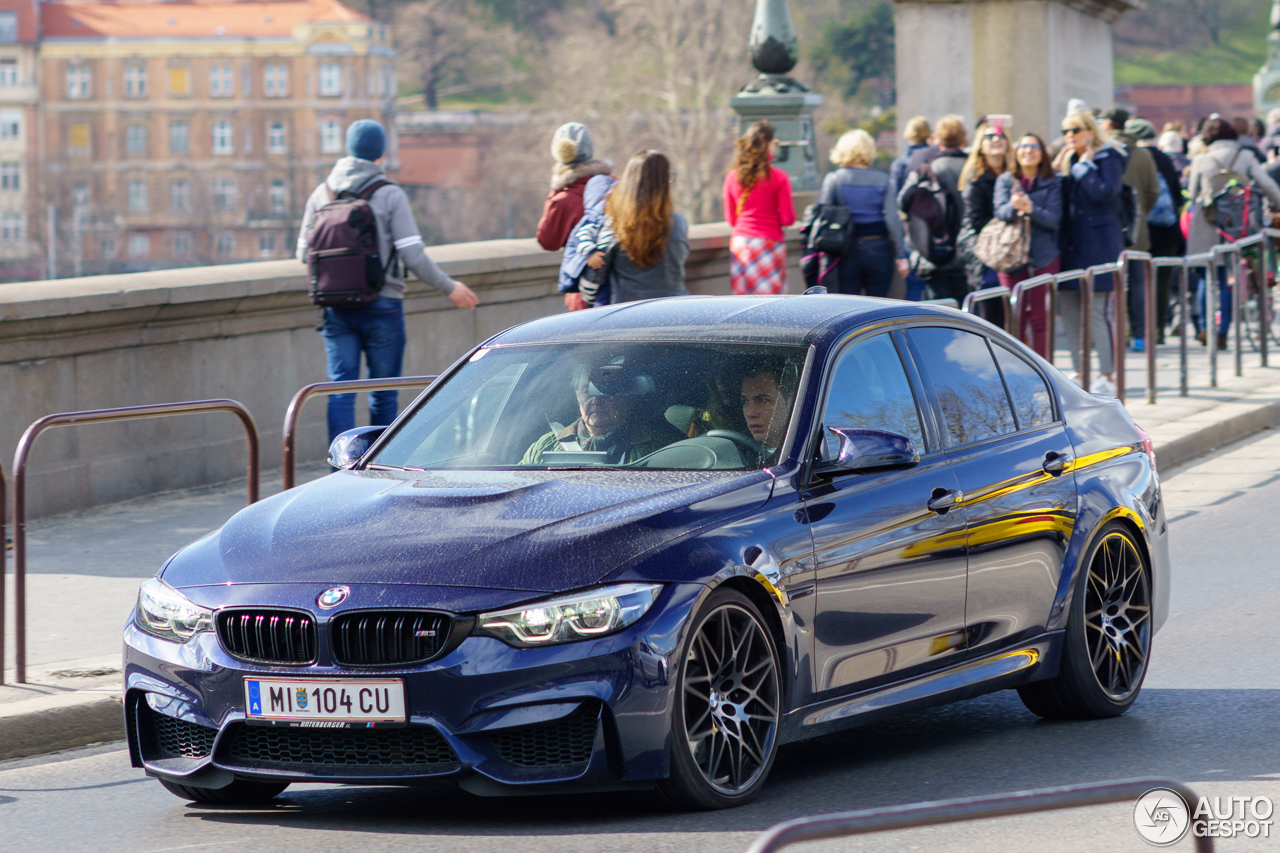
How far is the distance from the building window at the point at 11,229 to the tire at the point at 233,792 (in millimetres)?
141436

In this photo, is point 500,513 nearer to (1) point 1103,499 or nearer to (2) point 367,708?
(2) point 367,708

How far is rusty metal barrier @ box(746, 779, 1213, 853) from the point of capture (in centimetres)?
268

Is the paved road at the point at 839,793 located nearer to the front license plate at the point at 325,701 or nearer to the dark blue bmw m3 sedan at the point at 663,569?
the dark blue bmw m3 sedan at the point at 663,569

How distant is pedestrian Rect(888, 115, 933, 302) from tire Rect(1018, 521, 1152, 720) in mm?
8957

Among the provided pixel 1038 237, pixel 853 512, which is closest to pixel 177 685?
pixel 853 512

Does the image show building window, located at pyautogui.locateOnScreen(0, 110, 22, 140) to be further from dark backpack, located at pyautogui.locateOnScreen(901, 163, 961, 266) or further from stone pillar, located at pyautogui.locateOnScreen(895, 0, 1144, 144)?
dark backpack, located at pyautogui.locateOnScreen(901, 163, 961, 266)

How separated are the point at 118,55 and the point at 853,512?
6084 inches

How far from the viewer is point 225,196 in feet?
479

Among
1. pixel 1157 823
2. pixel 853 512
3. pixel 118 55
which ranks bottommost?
pixel 1157 823

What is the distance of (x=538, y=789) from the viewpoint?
4.98m

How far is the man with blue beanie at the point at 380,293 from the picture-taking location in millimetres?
10945

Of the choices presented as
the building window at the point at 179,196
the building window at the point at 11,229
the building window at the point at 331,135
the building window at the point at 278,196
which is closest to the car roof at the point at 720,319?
the building window at the point at 278,196

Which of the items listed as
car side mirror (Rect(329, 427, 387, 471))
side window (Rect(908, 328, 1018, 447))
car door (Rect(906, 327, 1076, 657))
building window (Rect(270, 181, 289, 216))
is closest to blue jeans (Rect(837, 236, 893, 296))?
car door (Rect(906, 327, 1076, 657))

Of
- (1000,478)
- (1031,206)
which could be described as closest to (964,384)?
(1000,478)
